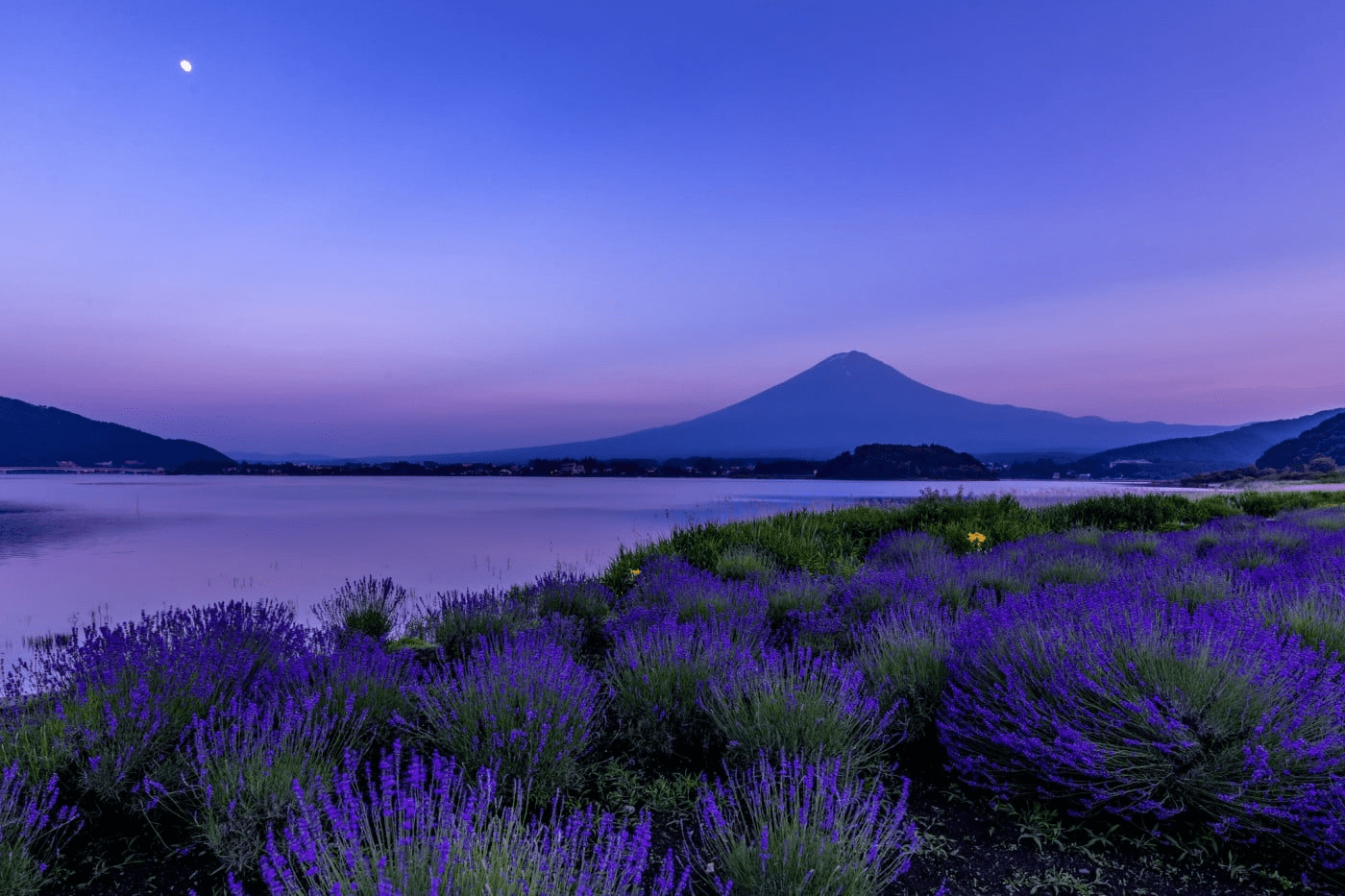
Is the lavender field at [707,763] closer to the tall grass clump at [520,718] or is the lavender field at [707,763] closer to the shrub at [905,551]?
the tall grass clump at [520,718]

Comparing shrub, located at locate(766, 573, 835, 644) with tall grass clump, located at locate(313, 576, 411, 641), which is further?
tall grass clump, located at locate(313, 576, 411, 641)

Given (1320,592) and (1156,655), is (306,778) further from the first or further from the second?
(1320,592)

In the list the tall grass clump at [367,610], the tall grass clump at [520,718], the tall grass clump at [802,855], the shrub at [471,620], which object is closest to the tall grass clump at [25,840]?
the tall grass clump at [520,718]

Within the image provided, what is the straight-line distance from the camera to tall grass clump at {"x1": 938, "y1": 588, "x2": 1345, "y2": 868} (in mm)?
2418

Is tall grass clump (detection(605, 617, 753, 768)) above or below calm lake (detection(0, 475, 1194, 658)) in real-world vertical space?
above

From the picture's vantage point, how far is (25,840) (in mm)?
2285

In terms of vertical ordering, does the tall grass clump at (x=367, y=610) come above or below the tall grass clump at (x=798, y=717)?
below

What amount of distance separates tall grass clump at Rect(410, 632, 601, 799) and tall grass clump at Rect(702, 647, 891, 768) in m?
0.63

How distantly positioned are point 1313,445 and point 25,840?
8765 cm

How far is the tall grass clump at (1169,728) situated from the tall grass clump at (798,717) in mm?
366

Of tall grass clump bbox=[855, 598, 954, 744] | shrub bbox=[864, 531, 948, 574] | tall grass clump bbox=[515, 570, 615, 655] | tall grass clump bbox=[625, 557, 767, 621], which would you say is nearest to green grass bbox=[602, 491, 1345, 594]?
shrub bbox=[864, 531, 948, 574]

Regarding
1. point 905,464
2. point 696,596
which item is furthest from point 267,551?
point 905,464

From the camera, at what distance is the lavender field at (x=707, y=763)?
205cm

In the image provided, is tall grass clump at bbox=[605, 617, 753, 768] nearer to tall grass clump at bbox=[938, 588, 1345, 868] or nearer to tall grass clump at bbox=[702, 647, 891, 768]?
tall grass clump at bbox=[702, 647, 891, 768]
